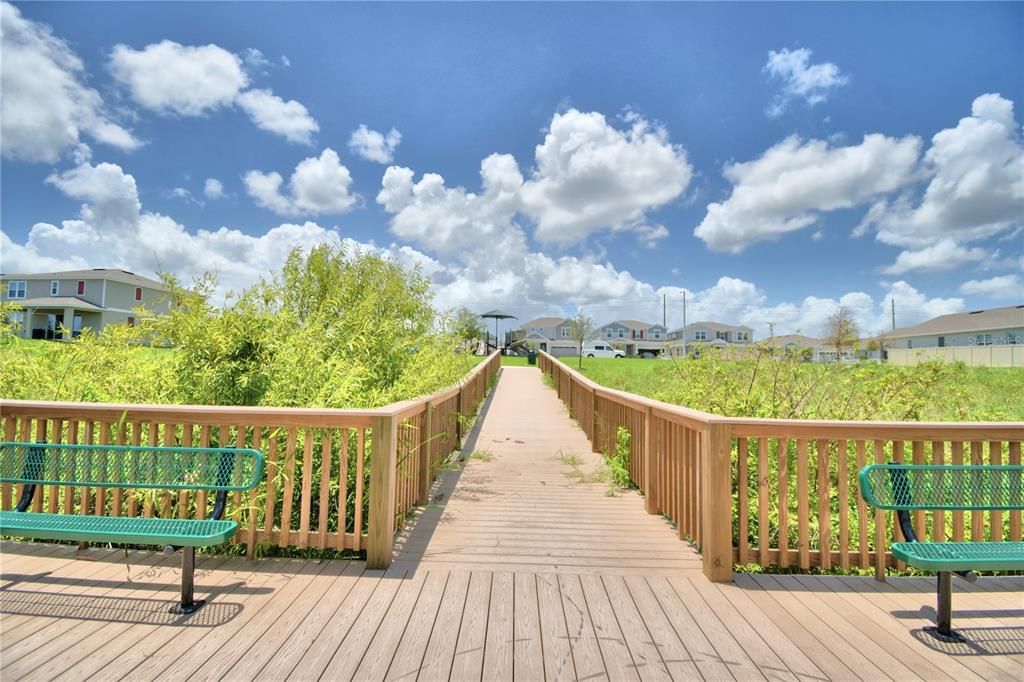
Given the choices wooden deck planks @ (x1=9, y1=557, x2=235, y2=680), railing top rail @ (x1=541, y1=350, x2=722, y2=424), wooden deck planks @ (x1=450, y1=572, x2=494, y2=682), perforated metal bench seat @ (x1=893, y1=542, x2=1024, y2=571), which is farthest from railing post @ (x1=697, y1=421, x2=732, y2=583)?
wooden deck planks @ (x1=9, y1=557, x2=235, y2=680)

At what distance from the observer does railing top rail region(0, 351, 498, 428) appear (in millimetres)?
2619

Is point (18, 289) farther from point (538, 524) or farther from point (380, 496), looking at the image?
point (538, 524)

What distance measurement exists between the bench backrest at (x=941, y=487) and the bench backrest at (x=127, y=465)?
328 cm

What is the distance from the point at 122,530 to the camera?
2.12 metres

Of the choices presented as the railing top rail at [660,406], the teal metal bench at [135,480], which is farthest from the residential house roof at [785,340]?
the teal metal bench at [135,480]

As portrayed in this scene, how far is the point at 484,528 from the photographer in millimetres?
3318

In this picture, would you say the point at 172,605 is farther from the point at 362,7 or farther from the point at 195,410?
the point at 362,7

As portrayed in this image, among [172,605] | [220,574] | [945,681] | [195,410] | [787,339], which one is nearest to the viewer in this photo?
[945,681]

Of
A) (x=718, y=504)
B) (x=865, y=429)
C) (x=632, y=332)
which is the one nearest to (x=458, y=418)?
(x=718, y=504)

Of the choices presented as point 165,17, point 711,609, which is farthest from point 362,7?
point 711,609

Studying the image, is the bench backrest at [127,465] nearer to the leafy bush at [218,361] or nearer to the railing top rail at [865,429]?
the leafy bush at [218,361]

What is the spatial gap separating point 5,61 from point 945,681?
26.2ft

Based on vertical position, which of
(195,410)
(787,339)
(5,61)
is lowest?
(195,410)

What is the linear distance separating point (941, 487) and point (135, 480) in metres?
4.55
